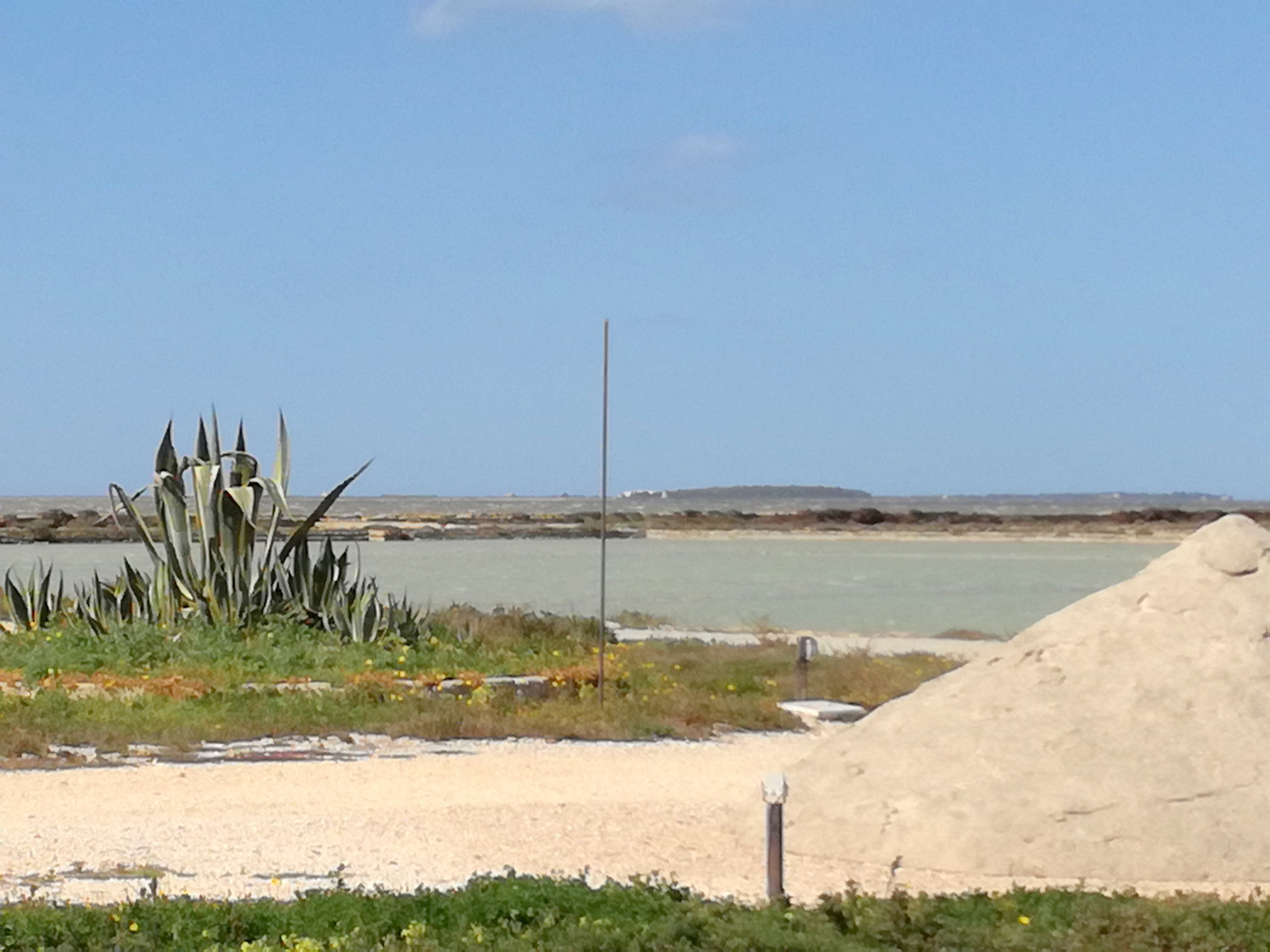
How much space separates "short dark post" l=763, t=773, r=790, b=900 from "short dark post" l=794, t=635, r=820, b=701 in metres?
8.18

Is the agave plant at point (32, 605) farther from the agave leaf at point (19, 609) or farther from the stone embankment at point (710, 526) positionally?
the stone embankment at point (710, 526)

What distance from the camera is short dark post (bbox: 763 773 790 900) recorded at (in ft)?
24.5

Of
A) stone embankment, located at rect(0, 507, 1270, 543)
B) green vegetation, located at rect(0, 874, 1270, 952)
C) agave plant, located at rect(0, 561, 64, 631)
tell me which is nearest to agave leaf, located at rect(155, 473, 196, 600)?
agave plant, located at rect(0, 561, 64, 631)

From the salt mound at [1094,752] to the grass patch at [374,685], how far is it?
14.4 ft

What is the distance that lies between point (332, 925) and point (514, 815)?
3.13 m

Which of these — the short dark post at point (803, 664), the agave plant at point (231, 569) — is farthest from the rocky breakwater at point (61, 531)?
the short dark post at point (803, 664)

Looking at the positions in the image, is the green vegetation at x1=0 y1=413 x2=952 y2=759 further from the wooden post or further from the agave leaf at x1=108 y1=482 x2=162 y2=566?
the wooden post

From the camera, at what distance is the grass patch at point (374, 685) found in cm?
1329

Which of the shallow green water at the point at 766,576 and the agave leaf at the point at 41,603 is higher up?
the agave leaf at the point at 41,603

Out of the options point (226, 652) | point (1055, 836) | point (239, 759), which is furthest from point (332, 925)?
point (226, 652)

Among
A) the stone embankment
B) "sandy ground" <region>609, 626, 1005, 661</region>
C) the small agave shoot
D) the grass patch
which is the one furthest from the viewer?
the stone embankment

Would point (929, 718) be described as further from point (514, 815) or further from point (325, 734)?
point (325, 734)

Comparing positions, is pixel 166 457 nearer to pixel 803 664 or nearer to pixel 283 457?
pixel 283 457

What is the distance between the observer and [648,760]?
12.4 m
